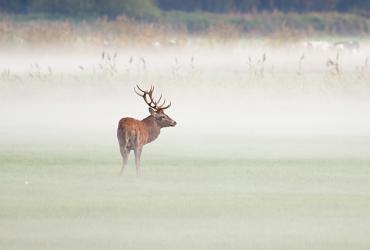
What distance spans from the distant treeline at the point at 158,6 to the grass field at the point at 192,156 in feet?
26.2

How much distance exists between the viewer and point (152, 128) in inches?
543

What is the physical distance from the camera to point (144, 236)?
9.75 meters

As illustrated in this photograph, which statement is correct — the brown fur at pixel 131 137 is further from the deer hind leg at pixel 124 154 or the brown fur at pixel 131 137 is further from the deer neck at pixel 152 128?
the deer neck at pixel 152 128

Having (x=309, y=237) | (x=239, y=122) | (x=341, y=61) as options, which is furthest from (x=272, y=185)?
(x=341, y=61)

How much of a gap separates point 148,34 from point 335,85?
5162 millimetres

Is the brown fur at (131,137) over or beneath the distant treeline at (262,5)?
beneath

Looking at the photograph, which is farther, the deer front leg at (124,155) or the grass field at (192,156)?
the deer front leg at (124,155)

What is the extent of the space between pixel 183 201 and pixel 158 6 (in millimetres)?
25044

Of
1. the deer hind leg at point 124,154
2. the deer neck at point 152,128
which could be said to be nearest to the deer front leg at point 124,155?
the deer hind leg at point 124,154

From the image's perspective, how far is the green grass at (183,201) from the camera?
381 inches

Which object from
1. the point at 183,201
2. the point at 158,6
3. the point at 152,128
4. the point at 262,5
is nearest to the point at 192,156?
the point at 152,128

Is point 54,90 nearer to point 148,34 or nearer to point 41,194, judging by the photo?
point 148,34

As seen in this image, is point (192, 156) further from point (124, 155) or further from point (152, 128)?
point (124, 155)

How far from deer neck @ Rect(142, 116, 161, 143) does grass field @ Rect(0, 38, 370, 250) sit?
200 mm
